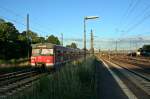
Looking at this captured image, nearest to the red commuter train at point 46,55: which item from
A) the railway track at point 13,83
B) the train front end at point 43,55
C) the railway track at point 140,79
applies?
the train front end at point 43,55

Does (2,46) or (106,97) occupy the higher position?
(2,46)

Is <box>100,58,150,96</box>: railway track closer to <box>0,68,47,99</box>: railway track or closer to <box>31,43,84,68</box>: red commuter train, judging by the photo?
<box>0,68,47,99</box>: railway track

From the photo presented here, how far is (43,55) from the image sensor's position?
116 feet

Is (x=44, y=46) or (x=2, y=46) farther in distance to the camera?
(x=2, y=46)

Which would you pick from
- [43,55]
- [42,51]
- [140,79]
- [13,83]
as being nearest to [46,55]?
[43,55]

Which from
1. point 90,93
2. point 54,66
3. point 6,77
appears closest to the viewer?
point 90,93

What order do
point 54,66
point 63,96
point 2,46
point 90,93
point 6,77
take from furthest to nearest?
point 2,46, point 54,66, point 6,77, point 90,93, point 63,96

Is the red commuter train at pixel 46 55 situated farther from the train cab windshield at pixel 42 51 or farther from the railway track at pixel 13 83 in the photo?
the railway track at pixel 13 83

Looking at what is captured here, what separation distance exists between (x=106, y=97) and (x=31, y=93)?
837cm

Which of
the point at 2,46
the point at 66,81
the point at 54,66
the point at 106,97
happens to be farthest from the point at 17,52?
the point at 66,81

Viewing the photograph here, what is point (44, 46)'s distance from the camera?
35.1 meters

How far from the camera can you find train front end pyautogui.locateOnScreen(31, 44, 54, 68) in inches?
1356

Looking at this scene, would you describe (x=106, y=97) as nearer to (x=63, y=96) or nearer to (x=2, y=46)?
(x=63, y=96)

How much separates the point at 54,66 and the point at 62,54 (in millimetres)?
4449
